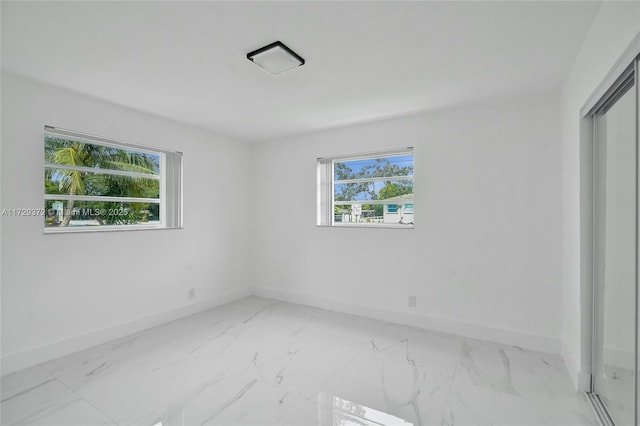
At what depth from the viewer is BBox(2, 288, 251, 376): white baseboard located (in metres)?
2.54

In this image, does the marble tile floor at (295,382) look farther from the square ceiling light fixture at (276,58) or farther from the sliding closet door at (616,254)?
the square ceiling light fixture at (276,58)

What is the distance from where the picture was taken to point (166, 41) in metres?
2.04

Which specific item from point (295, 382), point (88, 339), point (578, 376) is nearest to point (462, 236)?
point (578, 376)

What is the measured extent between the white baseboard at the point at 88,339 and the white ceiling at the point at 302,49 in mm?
2298

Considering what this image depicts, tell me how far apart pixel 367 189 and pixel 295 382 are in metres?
2.49

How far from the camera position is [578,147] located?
2232 millimetres

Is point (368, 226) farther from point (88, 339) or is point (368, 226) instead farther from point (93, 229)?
point (88, 339)

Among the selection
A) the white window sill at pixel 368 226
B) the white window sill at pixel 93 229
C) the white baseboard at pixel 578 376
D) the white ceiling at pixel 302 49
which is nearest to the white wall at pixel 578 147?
the white baseboard at pixel 578 376

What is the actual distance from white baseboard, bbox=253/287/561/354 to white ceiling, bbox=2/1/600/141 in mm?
2309

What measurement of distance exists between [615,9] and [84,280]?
4.32 metres

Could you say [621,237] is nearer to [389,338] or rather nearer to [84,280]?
[389,338]

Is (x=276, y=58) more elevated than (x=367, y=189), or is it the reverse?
(x=276, y=58)

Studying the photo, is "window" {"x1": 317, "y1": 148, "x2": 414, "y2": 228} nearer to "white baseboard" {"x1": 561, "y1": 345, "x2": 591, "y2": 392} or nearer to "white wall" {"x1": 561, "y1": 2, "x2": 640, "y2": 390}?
"white wall" {"x1": 561, "y1": 2, "x2": 640, "y2": 390}

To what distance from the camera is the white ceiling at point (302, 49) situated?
175cm
